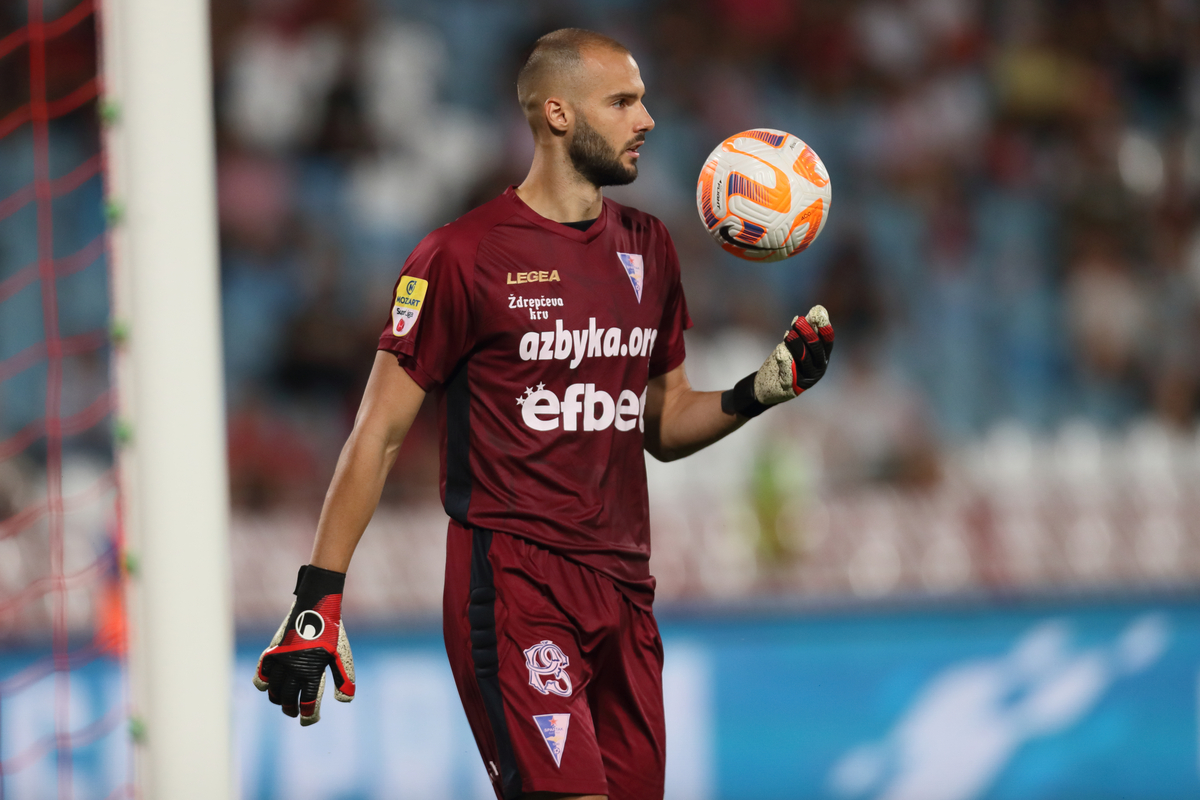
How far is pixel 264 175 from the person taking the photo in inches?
347

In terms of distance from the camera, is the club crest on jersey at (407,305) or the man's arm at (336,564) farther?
the club crest on jersey at (407,305)

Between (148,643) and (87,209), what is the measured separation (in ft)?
17.9

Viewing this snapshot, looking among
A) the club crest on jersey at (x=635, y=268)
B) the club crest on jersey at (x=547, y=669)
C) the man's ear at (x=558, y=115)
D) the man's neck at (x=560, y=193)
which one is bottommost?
the club crest on jersey at (x=547, y=669)

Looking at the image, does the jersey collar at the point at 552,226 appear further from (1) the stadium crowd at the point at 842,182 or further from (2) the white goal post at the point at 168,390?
(1) the stadium crowd at the point at 842,182

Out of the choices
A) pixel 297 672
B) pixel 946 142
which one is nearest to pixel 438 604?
pixel 297 672

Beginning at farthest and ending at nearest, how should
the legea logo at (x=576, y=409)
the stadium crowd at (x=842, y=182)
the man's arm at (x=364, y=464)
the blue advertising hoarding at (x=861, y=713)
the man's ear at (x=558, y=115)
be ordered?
the stadium crowd at (x=842, y=182) < the blue advertising hoarding at (x=861, y=713) < the man's ear at (x=558, y=115) < the legea logo at (x=576, y=409) < the man's arm at (x=364, y=464)

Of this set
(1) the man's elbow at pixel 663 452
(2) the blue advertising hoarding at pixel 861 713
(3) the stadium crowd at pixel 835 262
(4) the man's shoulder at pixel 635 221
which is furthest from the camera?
(3) the stadium crowd at pixel 835 262

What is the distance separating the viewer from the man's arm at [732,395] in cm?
363

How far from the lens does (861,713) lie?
6.47m

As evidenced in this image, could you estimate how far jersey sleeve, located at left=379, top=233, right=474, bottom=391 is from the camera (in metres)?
3.42

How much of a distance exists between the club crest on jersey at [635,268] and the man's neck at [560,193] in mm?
139

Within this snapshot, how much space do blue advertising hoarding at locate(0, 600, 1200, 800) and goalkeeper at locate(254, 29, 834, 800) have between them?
2956 mm

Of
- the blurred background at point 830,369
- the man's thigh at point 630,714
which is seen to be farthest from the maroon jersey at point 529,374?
the blurred background at point 830,369

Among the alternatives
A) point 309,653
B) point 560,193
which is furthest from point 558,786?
point 560,193
